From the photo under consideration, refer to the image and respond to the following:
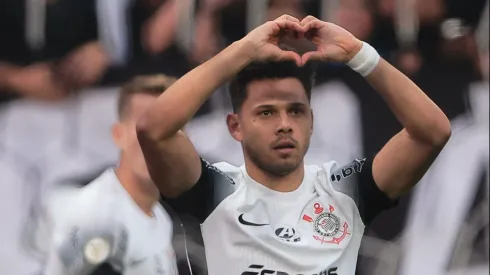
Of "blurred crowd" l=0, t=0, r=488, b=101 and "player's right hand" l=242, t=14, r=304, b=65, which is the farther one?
"blurred crowd" l=0, t=0, r=488, b=101

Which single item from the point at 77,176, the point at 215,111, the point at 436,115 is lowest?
the point at 77,176

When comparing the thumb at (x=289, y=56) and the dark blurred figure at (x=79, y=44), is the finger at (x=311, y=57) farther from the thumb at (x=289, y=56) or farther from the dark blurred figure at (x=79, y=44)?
the dark blurred figure at (x=79, y=44)

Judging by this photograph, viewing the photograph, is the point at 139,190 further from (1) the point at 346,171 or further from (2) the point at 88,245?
Result: (1) the point at 346,171

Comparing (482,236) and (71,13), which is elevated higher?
(71,13)

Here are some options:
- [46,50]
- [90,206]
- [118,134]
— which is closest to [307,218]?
[90,206]

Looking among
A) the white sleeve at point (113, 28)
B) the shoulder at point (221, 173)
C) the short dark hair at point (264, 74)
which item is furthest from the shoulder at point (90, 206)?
the short dark hair at point (264, 74)

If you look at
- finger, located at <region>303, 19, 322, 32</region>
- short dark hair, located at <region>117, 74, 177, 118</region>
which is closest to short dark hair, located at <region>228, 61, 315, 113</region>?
finger, located at <region>303, 19, 322, 32</region>

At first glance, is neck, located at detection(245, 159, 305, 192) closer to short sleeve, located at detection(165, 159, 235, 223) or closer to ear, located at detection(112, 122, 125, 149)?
short sleeve, located at detection(165, 159, 235, 223)

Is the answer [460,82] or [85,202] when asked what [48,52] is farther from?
[460,82]

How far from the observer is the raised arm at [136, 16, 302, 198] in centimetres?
194

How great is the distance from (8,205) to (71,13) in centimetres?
88

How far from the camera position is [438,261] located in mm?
3750

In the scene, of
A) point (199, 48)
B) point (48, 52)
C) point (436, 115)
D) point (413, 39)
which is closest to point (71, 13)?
point (48, 52)

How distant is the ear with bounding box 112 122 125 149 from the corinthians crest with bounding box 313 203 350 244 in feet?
4.72
